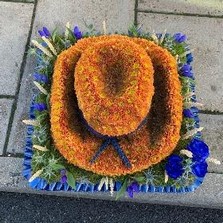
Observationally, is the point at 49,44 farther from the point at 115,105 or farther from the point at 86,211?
the point at 86,211

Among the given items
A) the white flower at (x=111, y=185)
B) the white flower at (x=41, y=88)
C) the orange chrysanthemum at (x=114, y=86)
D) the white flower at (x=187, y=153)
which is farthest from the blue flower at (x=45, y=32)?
the white flower at (x=187, y=153)

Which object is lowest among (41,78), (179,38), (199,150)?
(199,150)

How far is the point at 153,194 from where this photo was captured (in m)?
2.83

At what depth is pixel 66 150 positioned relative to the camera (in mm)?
2602

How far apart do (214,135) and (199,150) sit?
17.8 inches

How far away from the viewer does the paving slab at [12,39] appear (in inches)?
124

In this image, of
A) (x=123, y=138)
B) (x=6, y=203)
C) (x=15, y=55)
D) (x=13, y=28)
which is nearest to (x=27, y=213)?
(x=6, y=203)

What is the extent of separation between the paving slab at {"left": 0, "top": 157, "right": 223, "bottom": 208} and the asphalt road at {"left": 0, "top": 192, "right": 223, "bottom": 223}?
0.15ft

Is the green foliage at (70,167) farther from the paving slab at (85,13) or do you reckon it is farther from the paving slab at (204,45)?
the paving slab at (85,13)

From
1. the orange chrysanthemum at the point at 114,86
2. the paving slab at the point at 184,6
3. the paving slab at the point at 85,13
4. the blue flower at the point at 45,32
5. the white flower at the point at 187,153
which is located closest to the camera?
the orange chrysanthemum at the point at 114,86

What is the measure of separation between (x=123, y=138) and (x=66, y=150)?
0.94ft

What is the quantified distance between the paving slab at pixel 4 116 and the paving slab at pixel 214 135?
1.12 m

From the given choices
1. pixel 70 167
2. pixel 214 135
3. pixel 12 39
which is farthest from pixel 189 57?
pixel 12 39

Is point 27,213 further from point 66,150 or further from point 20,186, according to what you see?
point 66,150
